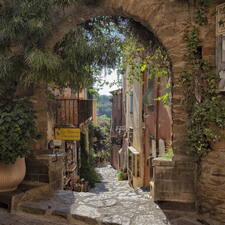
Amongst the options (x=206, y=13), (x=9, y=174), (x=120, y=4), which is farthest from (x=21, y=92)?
(x=206, y=13)

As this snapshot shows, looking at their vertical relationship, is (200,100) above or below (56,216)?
above

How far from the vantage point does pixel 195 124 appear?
3.36 meters

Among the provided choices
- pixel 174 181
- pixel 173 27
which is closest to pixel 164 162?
pixel 174 181

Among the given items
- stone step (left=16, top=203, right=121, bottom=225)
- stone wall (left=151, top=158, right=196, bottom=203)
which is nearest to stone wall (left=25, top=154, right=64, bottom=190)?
stone step (left=16, top=203, right=121, bottom=225)

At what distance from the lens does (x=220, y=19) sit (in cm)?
326

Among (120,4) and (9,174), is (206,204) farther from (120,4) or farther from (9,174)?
(120,4)

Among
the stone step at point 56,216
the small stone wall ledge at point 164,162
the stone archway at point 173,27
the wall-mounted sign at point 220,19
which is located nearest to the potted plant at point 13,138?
the stone step at point 56,216

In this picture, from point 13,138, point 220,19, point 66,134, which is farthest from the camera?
point 66,134

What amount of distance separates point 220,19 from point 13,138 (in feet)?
11.1

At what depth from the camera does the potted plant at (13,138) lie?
3.57m

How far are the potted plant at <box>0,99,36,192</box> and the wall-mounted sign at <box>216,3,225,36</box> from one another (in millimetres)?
3038

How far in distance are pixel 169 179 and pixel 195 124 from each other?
39.0 inches

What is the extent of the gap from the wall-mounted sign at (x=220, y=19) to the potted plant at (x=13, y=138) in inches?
120

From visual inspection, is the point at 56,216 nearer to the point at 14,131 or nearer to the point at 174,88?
the point at 14,131
